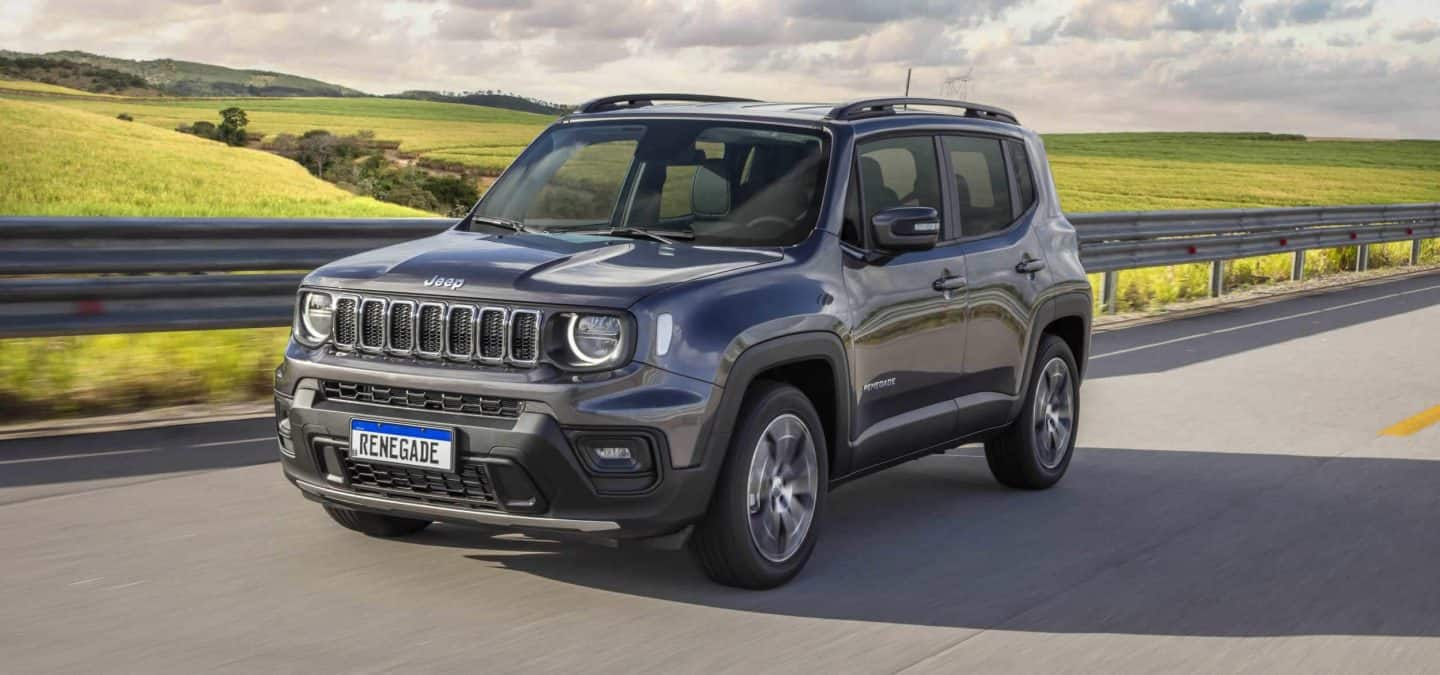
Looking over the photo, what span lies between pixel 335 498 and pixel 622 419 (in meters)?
1.10

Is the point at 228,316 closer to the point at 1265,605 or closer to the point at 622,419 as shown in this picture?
the point at 622,419

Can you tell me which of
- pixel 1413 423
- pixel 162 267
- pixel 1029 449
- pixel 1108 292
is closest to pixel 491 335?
pixel 1029 449

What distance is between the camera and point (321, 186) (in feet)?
122

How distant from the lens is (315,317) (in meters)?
5.88

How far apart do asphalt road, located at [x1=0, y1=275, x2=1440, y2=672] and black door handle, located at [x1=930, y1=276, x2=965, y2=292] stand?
974mm

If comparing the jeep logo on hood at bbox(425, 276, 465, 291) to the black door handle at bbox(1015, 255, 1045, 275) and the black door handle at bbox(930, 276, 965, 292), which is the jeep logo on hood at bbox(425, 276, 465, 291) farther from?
the black door handle at bbox(1015, 255, 1045, 275)

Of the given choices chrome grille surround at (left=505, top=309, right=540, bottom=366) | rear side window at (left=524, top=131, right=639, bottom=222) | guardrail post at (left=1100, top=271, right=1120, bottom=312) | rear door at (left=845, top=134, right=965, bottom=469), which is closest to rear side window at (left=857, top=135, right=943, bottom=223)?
rear door at (left=845, top=134, right=965, bottom=469)

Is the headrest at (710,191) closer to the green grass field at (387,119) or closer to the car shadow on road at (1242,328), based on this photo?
the car shadow on road at (1242,328)

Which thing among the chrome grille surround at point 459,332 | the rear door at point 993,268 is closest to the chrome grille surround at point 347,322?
the chrome grille surround at point 459,332

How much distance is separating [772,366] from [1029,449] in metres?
2.40

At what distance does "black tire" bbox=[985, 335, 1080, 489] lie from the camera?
304 inches

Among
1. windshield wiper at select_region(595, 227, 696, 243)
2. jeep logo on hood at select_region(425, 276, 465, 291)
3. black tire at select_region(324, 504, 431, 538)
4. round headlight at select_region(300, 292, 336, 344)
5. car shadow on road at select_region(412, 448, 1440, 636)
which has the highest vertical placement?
windshield wiper at select_region(595, 227, 696, 243)

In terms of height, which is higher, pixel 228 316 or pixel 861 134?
pixel 861 134

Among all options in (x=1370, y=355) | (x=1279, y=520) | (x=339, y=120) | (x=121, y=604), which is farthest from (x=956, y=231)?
(x=339, y=120)
